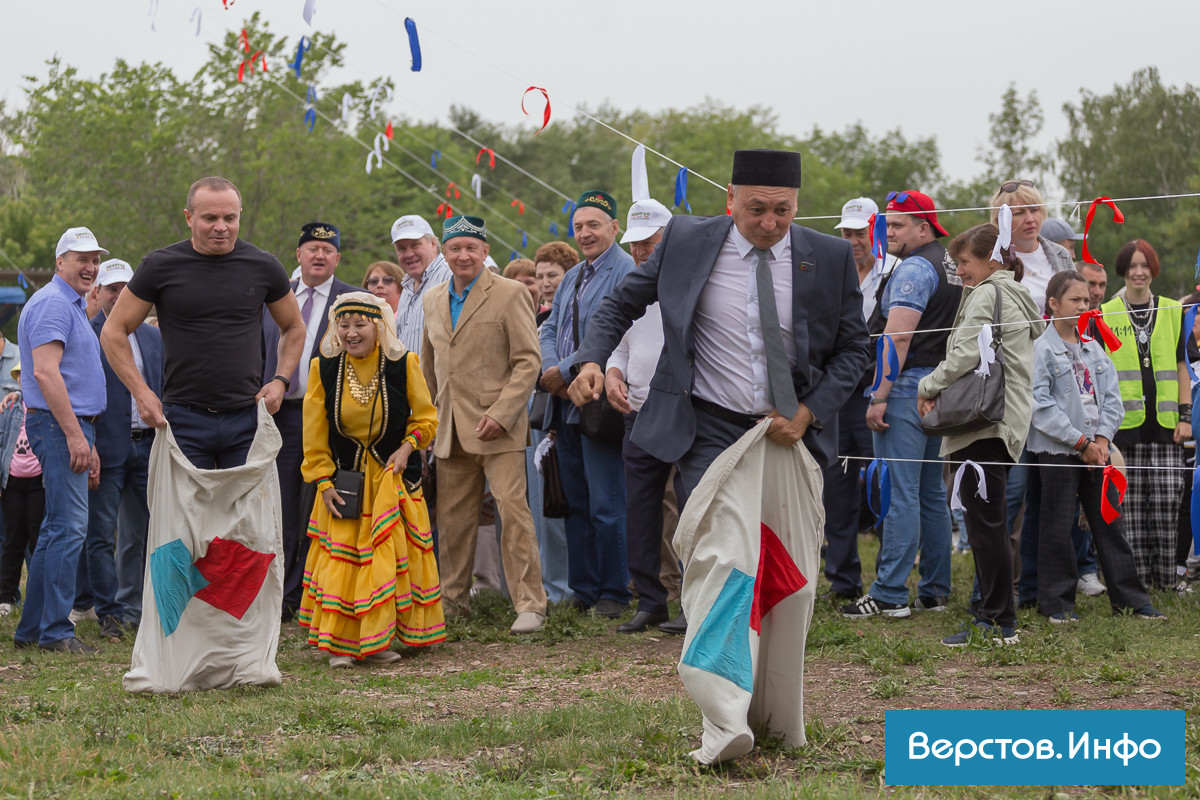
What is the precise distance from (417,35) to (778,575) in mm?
4380

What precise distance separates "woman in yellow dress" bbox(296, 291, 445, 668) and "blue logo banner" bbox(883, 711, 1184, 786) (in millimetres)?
3030

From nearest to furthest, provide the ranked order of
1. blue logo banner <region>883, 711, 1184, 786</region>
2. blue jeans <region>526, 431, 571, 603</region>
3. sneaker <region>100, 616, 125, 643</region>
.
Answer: blue logo banner <region>883, 711, 1184, 786</region> → sneaker <region>100, 616, 125, 643</region> → blue jeans <region>526, 431, 571, 603</region>

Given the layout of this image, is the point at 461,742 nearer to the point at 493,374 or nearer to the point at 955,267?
the point at 493,374

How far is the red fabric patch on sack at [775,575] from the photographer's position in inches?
176

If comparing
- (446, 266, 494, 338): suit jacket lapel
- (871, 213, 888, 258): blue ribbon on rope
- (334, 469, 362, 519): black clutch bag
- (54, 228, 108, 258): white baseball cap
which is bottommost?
(334, 469, 362, 519): black clutch bag

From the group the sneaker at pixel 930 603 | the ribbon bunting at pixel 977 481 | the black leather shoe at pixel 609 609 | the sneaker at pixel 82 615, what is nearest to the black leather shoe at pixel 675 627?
the black leather shoe at pixel 609 609

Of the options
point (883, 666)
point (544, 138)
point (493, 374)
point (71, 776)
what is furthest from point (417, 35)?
point (544, 138)

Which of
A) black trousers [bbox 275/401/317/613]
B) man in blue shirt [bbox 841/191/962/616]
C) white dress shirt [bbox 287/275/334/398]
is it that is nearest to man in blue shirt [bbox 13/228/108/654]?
black trousers [bbox 275/401/317/613]

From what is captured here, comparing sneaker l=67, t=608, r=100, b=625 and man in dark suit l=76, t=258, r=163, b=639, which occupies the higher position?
man in dark suit l=76, t=258, r=163, b=639

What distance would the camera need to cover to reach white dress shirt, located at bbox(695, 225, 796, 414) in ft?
15.3

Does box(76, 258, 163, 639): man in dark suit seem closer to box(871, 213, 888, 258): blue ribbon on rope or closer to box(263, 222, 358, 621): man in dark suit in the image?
box(263, 222, 358, 621): man in dark suit

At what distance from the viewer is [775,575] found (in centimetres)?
447

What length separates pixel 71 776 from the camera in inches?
161

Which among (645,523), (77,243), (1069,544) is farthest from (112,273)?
(1069,544)
